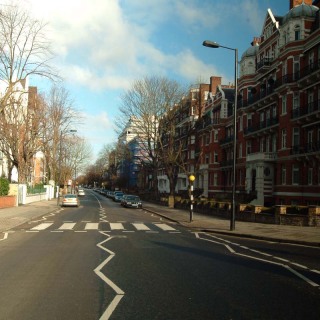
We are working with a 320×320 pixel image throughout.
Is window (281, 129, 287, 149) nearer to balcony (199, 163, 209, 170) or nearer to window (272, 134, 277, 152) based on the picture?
window (272, 134, 277, 152)

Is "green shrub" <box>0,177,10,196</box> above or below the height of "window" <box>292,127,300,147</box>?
below

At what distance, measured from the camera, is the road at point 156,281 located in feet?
21.4

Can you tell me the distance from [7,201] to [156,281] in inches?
1218

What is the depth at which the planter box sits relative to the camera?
115 ft

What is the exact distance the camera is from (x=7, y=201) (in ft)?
120

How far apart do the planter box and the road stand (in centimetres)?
2154

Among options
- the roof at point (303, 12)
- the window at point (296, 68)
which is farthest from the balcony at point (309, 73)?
the roof at point (303, 12)

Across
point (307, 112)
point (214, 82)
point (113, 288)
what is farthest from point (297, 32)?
point (113, 288)

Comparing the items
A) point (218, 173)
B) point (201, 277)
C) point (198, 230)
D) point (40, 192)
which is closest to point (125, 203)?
point (40, 192)

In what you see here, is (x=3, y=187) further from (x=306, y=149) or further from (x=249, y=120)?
(x=249, y=120)

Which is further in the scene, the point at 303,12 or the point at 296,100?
the point at 296,100

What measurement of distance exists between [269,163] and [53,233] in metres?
29.8

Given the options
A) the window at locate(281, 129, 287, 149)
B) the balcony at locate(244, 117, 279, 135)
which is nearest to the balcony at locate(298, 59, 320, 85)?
the window at locate(281, 129, 287, 149)

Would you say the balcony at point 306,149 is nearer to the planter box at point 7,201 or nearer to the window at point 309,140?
the window at point 309,140
